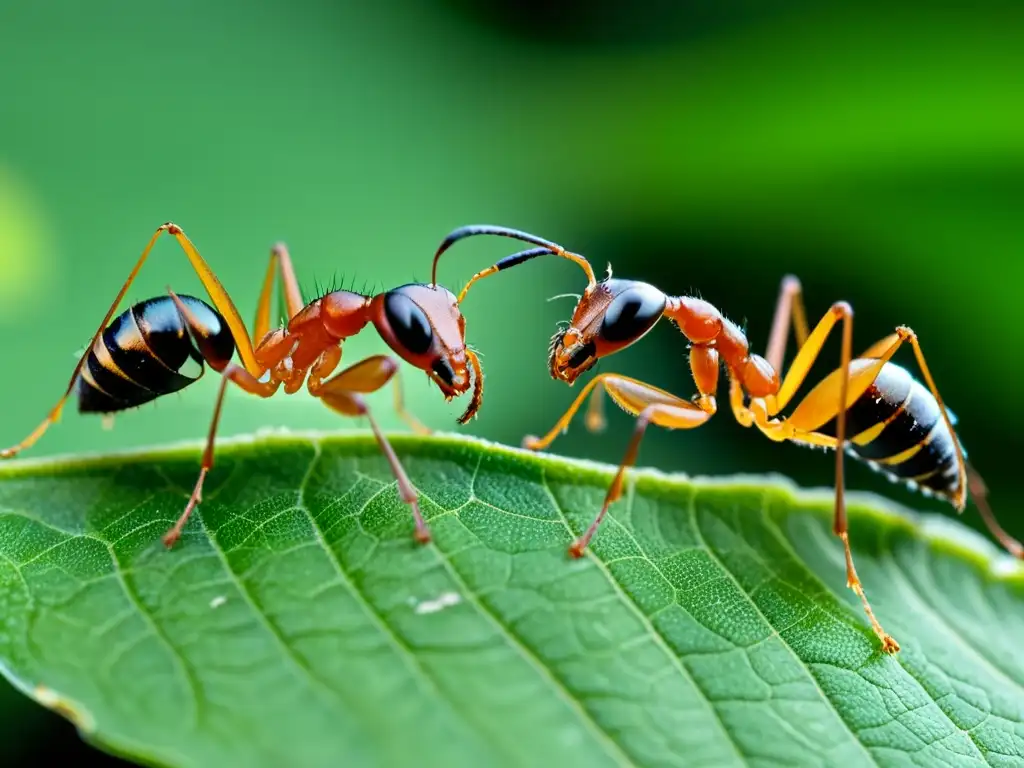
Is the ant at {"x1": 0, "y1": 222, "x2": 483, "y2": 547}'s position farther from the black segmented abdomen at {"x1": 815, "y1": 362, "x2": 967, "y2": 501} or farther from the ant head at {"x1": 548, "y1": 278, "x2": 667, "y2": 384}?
the black segmented abdomen at {"x1": 815, "y1": 362, "x2": 967, "y2": 501}

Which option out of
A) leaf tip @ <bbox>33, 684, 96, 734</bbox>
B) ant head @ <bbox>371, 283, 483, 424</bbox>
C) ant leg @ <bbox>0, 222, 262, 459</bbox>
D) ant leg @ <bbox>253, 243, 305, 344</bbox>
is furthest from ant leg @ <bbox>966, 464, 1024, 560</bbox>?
leaf tip @ <bbox>33, 684, 96, 734</bbox>

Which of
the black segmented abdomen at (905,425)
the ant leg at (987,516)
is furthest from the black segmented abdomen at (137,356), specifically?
the ant leg at (987,516)

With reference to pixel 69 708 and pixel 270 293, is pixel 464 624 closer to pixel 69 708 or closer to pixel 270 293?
pixel 69 708

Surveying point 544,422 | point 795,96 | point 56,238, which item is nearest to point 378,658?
point 544,422

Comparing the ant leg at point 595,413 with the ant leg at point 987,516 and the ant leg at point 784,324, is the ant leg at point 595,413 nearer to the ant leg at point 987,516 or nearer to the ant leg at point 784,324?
the ant leg at point 784,324

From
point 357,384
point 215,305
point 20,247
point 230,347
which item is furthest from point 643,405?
point 20,247

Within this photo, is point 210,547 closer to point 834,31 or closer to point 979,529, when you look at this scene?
point 979,529

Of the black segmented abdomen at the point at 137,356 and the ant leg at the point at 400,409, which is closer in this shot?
the black segmented abdomen at the point at 137,356
